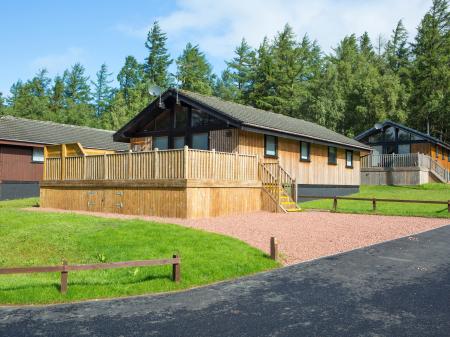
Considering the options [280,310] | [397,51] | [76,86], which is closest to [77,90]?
[76,86]

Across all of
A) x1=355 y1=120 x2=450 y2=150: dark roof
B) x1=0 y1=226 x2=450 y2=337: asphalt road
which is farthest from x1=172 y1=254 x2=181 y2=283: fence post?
x1=355 y1=120 x2=450 y2=150: dark roof

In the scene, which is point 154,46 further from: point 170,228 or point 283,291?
point 283,291

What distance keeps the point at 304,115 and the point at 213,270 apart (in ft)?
164

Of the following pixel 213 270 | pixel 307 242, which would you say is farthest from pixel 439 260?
pixel 213 270

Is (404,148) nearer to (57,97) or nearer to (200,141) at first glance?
(200,141)

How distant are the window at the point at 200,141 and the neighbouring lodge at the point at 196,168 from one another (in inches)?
2.2

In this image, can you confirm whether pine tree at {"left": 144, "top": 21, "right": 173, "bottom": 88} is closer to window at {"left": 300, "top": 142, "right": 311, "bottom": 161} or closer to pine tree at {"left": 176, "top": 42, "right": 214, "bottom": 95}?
pine tree at {"left": 176, "top": 42, "right": 214, "bottom": 95}

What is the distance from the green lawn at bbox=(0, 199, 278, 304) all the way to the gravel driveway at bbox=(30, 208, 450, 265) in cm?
129

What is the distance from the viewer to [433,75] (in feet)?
173

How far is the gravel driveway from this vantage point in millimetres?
11841

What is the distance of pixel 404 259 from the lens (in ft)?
33.9

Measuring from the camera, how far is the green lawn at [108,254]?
7.90 m

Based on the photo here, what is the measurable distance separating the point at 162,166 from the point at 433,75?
47.3m

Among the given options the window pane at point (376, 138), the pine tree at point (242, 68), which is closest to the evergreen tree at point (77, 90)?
the pine tree at point (242, 68)
